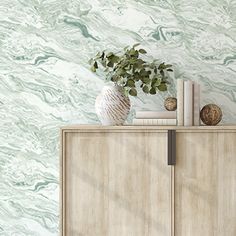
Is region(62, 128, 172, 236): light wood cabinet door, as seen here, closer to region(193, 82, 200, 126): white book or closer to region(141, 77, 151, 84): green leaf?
region(193, 82, 200, 126): white book

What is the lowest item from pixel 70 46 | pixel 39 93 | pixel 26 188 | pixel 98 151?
pixel 26 188

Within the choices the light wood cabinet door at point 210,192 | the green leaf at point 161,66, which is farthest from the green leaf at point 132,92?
the light wood cabinet door at point 210,192

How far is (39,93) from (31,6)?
0.49m

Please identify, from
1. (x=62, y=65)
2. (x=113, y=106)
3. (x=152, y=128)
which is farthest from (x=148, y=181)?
(x=62, y=65)

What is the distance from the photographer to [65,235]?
8.69 feet

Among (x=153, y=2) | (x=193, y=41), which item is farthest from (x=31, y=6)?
(x=193, y=41)

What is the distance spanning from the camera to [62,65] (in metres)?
3.05

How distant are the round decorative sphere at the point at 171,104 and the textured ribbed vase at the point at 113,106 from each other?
8.8 inches

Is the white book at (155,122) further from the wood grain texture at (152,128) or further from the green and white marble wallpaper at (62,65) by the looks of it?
Result: the green and white marble wallpaper at (62,65)

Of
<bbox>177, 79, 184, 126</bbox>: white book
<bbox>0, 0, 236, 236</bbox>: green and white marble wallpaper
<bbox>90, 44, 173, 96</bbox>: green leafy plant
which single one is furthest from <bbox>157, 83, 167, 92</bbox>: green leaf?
<bbox>0, 0, 236, 236</bbox>: green and white marble wallpaper

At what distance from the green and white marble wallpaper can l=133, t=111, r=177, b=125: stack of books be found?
0.26 meters

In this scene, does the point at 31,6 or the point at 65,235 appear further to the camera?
Answer: the point at 31,6

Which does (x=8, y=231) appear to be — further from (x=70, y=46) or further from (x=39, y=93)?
(x=70, y=46)

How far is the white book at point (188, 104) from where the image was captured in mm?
2670
